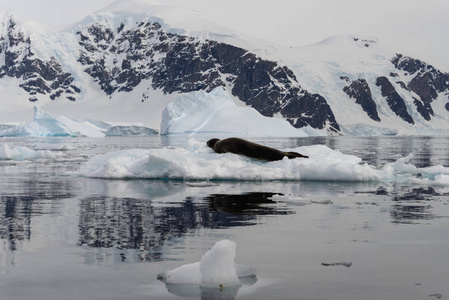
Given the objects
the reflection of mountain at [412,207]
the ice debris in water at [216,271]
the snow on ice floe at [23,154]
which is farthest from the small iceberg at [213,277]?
the snow on ice floe at [23,154]

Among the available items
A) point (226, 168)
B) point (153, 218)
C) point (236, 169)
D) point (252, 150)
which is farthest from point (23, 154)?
point (153, 218)

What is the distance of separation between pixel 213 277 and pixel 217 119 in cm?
9486

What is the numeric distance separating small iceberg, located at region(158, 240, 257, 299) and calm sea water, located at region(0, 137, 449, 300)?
0.06m

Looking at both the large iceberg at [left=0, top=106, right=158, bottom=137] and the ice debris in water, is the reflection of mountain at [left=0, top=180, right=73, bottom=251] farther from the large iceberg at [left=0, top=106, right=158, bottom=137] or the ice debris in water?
the large iceberg at [left=0, top=106, right=158, bottom=137]

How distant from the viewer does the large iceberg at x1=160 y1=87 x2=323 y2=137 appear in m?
100

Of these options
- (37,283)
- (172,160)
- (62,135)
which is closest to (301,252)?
(37,283)

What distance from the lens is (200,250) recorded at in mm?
9688

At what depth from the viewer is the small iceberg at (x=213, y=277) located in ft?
24.2

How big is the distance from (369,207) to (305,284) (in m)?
7.58

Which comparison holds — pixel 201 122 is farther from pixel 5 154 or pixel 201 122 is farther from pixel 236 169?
pixel 236 169

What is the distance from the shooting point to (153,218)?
42.6ft

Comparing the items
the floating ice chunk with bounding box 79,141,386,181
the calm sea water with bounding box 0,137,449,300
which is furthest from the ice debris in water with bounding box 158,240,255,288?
the floating ice chunk with bounding box 79,141,386,181

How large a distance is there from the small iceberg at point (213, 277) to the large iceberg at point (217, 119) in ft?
297

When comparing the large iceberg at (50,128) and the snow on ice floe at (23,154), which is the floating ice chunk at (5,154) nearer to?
the snow on ice floe at (23,154)
